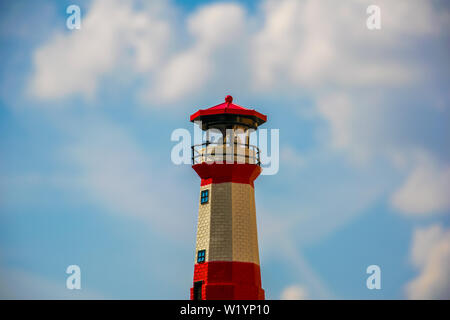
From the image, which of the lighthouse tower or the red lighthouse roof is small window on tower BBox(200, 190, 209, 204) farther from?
the red lighthouse roof

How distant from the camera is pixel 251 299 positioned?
6512 centimetres

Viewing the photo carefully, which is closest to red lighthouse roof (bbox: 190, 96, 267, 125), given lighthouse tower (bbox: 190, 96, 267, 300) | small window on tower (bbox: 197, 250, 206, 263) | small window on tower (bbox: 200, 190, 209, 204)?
lighthouse tower (bbox: 190, 96, 267, 300)

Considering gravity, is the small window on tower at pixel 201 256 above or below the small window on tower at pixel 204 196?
below

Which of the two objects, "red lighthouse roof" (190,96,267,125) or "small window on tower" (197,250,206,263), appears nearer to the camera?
"small window on tower" (197,250,206,263)

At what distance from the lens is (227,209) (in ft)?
218

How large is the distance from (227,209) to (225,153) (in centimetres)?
368

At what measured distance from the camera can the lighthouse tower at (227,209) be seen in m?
65.4

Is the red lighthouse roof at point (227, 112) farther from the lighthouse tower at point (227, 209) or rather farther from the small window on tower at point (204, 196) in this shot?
the small window on tower at point (204, 196)

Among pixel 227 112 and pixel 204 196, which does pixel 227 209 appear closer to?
pixel 204 196

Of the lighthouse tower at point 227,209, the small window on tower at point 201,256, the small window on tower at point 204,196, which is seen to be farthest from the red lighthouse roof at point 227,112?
the small window on tower at point 201,256

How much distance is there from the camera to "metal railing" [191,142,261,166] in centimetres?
6756
